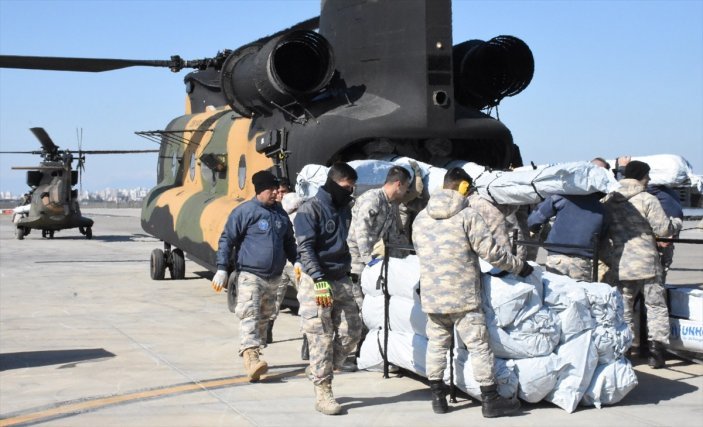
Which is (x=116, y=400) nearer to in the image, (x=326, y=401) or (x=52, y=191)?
(x=326, y=401)

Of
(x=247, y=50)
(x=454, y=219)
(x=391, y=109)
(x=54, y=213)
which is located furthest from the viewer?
(x=54, y=213)

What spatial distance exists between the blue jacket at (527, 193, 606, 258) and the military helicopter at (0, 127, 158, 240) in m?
22.9

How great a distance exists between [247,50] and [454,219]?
7.24m

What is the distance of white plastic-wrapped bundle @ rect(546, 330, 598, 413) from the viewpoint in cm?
661

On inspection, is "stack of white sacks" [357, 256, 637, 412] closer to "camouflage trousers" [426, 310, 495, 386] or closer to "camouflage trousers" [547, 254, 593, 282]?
"camouflage trousers" [426, 310, 495, 386]

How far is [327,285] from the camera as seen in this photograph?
22.1 feet

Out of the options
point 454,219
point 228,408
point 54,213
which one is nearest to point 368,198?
point 454,219

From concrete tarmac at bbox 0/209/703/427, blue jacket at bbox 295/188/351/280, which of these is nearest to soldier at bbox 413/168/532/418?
concrete tarmac at bbox 0/209/703/427

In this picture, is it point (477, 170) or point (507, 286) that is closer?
point (507, 286)

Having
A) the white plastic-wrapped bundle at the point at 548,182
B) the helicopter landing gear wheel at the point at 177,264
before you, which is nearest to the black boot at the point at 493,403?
the white plastic-wrapped bundle at the point at 548,182

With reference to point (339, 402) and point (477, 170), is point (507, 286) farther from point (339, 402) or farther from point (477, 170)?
point (477, 170)

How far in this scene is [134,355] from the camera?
29.6ft

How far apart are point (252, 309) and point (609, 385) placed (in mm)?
3007

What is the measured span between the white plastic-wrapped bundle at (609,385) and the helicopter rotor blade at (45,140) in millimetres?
26211
